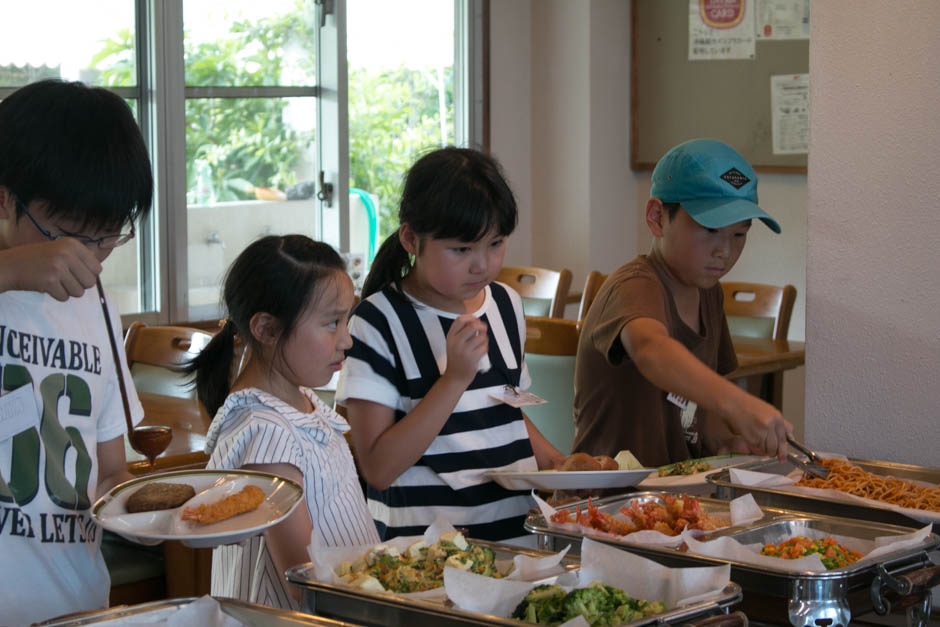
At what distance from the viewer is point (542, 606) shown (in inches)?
46.9

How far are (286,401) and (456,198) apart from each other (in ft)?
1.37

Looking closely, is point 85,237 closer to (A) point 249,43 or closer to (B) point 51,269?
(B) point 51,269

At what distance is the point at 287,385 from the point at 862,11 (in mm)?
1198

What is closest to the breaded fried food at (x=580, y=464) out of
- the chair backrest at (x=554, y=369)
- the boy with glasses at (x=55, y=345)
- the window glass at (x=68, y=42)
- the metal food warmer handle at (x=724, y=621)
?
the metal food warmer handle at (x=724, y=621)

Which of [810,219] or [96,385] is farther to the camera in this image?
[810,219]

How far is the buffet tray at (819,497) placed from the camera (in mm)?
1653

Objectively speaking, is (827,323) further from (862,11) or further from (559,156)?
(559,156)

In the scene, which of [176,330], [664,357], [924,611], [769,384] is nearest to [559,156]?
[769,384]

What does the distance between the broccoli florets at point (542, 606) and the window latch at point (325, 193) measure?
3.77 meters

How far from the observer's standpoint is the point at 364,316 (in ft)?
6.05

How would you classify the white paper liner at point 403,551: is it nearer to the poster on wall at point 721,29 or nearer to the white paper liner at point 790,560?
the white paper liner at point 790,560

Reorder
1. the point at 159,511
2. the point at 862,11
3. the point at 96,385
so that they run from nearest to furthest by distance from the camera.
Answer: the point at 159,511
the point at 96,385
the point at 862,11

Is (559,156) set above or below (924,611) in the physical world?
above

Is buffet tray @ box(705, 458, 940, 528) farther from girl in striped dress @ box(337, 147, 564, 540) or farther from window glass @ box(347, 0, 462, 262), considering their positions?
window glass @ box(347, 0, 462, 262)
